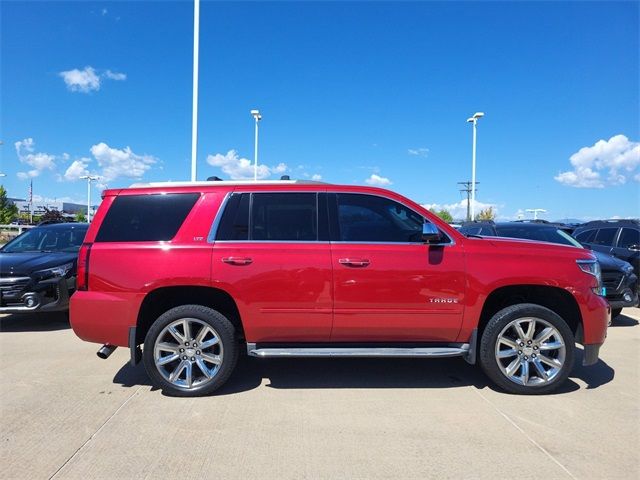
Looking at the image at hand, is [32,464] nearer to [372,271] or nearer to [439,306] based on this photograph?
[372,271]

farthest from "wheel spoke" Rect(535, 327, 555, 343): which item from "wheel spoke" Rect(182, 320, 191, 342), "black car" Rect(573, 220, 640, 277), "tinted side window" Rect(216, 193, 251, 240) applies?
"black car" Rect(573, 220, 640, 277)

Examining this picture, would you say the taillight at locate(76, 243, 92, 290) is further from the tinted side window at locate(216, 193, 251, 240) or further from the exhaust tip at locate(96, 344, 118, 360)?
the tinted side window at locate(216, 193, 251, 240)

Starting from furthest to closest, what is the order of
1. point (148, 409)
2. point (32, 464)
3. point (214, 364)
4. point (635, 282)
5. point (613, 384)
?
point (635, 282) → point (613, 384) → point (214, 364) → point (148, 409) → point (32, 464)

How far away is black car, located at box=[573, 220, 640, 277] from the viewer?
8.69m

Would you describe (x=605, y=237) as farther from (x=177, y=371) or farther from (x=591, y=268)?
(x=177, y=371)

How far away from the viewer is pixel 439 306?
416cm

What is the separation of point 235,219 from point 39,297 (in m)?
4.03

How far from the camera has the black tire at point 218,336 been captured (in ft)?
13.6

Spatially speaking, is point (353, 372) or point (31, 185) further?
point (31, 185)

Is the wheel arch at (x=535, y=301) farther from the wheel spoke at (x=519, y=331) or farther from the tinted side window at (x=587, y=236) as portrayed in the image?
the tinted side window at (x=587, y=236)

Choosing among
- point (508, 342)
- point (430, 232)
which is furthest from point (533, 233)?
point (430, 232)

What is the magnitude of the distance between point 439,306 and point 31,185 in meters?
86.3

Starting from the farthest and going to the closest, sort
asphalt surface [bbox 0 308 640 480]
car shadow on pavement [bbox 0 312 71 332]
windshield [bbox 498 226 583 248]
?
windshield [bbox 498 226 583 248] < car shadow on pavement [bbox 0 312 71 332] < asphalt surface [bbox 0 308 640 480]

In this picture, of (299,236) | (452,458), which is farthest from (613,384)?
(299,236)
